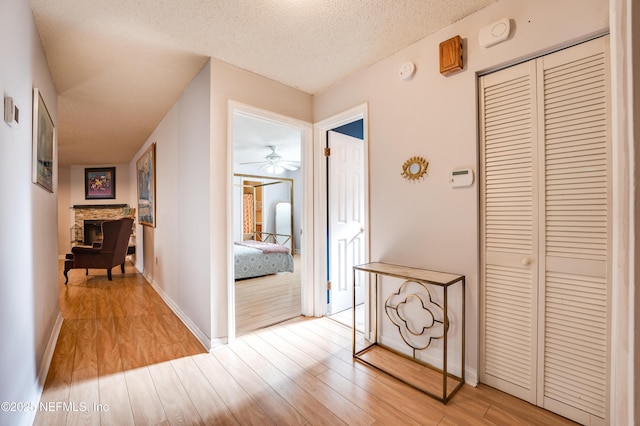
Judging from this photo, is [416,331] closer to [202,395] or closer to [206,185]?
[202,395]

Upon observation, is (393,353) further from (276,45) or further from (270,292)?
(276,45)

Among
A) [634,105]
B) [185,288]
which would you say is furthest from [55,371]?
[634,105]

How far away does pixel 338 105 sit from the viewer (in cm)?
264

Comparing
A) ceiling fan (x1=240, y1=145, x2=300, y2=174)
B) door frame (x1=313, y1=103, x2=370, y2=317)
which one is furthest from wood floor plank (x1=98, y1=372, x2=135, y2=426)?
ceiling fan (x1=240, y1=145, x2=300, y2=174)

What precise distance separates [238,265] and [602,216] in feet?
13.5

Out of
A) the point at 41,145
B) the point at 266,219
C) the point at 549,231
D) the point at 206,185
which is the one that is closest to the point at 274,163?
the point at 266,219

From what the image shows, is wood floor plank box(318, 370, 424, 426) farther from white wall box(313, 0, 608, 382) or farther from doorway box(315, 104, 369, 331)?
doorway box(315, 104, 369, 331)

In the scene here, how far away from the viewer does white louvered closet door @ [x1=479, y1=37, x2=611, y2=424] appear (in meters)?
1.37

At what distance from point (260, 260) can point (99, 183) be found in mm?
5134

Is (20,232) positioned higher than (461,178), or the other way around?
(461,178)

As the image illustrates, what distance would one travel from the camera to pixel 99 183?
6781 mm

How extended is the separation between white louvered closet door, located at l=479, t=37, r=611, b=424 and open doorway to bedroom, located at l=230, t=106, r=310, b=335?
1709mm

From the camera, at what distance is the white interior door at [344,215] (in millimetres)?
2928

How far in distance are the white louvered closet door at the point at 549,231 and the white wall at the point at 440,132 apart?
8cm
